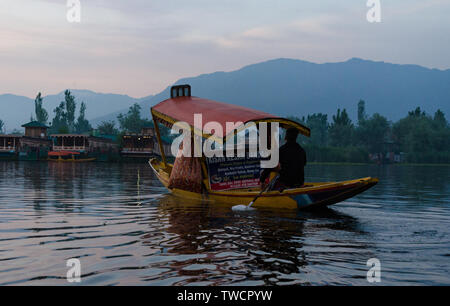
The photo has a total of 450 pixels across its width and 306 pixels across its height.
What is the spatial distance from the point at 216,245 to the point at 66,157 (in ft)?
230

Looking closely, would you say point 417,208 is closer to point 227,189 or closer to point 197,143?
point 227,189

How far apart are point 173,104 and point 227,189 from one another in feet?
13.5

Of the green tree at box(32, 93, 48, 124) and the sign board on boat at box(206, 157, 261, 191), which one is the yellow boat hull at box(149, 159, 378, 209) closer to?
the sign board on boat at box(206, 157, 261, 191)

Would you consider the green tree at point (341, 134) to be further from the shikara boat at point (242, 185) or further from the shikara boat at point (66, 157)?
the shikara boat at point (242, 185)

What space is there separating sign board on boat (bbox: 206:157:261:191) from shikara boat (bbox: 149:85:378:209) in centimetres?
4

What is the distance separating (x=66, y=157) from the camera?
74625 mm

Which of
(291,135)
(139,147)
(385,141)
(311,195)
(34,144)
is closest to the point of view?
(311,195)

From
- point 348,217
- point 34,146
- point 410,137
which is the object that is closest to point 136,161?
point 34,146

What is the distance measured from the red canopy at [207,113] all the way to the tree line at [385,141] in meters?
83.1

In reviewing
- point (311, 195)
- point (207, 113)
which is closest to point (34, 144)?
point (207, 113)

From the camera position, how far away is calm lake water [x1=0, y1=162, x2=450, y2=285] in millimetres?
6746

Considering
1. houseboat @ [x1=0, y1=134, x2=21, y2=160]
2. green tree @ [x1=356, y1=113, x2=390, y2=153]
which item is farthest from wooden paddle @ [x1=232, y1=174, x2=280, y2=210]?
green tree @ [x1=356, y1=113, x2=390, y2=153]

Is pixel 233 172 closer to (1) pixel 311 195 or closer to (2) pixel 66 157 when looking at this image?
(1) pixel 311 195
